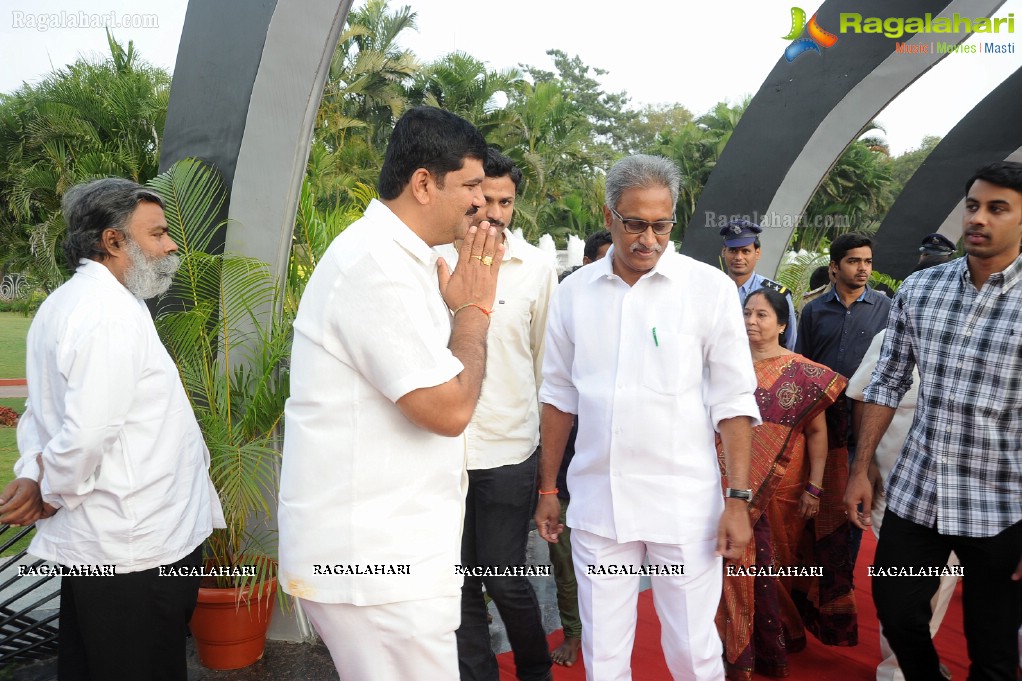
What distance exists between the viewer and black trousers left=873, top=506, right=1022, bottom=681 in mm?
2572

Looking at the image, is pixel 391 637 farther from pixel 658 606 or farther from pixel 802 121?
pixel 802 121

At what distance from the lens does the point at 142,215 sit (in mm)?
2633

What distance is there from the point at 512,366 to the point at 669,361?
2.54ft

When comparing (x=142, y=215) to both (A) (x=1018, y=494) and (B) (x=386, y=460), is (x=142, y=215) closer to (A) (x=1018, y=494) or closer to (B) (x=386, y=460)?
(B) (x=386, y=460)

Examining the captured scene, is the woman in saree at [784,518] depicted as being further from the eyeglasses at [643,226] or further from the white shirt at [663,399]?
the eyeglasses at [643,226]

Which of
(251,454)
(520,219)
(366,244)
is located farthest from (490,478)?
(520,219)

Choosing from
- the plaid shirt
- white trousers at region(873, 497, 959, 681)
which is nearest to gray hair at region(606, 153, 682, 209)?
the plaid shirt

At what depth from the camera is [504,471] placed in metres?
3.09

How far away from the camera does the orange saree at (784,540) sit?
11.6 feet

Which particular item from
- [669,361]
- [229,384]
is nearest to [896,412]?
[669,361]

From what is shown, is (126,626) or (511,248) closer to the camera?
(126,626)

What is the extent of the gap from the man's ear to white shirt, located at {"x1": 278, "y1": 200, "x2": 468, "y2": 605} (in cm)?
8

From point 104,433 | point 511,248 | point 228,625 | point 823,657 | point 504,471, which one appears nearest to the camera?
point 104,433

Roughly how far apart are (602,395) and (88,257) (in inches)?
68.9
